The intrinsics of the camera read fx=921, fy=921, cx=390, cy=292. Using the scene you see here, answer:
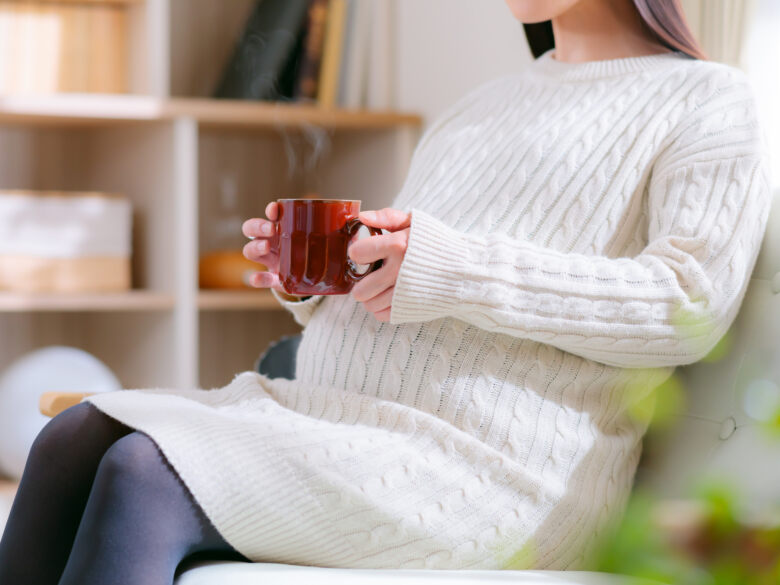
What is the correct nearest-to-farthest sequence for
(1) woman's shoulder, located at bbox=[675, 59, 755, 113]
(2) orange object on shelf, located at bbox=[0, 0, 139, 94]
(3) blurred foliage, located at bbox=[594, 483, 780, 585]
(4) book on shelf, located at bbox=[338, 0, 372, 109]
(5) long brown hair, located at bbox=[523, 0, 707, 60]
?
1. (3) blurred foliage, located at bbox=[594, 483, 780, 585]
2. (1) woman's shoulder, located at bbox=[675, 59, 755, 113]
3. (5) long brown hair, located at bbox=[523, 0, 707, 60]
4. (2) orange object on shelf, located at bbox=[0, 0, 139, 94]
5. (4) book on shelf, located at bbox=[338, 0, 372, 109]

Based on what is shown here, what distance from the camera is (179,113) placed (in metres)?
2.00

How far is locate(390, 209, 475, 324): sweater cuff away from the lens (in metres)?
0.83

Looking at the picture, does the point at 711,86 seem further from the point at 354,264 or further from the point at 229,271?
the point at 229,271

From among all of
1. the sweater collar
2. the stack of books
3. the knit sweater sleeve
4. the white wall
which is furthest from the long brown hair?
the stack of books

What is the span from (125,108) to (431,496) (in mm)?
1417

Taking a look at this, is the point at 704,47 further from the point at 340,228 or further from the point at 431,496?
the point at 431,496

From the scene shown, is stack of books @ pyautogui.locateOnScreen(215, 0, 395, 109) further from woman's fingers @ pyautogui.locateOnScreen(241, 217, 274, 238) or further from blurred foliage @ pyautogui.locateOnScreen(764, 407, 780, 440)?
blurred foliage @ pyautogui.locateOnScreen(764, 407, 780, 440)

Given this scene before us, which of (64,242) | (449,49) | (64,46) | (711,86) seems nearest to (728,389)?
(711,86)

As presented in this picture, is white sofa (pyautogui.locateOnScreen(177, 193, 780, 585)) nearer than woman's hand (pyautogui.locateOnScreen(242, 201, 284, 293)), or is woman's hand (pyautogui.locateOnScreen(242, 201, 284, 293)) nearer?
white sofa (pyautogui.locateOnScreen(177, 193, 780, 585))

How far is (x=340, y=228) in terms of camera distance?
2.82 ft

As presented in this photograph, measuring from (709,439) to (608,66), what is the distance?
17.6 inches

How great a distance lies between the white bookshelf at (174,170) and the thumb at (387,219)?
1.24 metres

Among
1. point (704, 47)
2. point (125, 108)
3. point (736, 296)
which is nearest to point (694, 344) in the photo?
point (736, 296)

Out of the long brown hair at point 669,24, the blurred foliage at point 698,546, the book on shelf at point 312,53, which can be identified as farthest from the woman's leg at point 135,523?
the book on shelf at point 312,53
